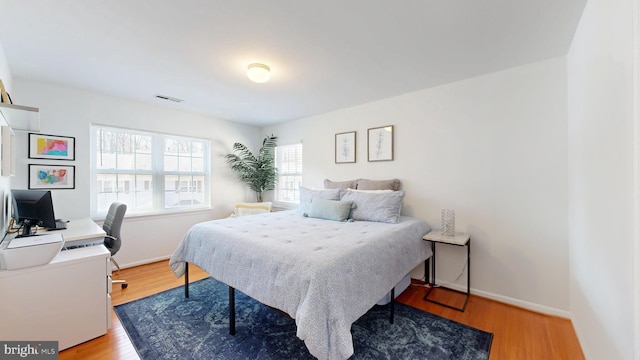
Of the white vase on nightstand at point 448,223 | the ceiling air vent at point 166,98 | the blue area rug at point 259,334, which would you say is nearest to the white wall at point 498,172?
the white vase on nightstand at point 448,223

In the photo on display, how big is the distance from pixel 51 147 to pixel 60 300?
210 centimetres

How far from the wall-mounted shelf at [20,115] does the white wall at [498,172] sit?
3.45 m

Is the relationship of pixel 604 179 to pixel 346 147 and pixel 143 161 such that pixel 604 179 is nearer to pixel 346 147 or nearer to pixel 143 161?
pixel 346 147

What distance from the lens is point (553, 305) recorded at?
2.22 metres

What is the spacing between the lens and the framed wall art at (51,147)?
109 inches

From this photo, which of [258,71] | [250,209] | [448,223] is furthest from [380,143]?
[250,209]

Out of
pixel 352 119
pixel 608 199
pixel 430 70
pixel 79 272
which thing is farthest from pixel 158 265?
pixel 608 199

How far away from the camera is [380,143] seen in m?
3.34

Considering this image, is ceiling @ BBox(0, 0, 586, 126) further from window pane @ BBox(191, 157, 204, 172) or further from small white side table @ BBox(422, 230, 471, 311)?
small white side table @ BBox(422, 230, 471, 311)

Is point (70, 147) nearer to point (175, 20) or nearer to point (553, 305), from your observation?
point (175, 20)

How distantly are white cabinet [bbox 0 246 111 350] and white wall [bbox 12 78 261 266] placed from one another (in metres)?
1.49

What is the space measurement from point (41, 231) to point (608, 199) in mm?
4379

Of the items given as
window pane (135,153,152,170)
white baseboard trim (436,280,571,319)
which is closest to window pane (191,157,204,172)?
window pane (135,153,152,170)

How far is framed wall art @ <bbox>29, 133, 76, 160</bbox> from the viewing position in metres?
2.78
